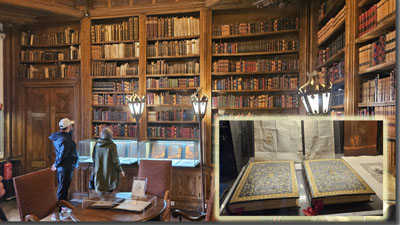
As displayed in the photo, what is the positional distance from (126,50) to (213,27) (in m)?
1.43

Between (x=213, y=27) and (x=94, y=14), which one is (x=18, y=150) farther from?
(x=213, y=27)

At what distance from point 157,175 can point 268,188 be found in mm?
2099

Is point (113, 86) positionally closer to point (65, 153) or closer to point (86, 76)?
point (86, 76)

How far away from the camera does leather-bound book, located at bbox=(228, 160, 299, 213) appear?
0.77 meters

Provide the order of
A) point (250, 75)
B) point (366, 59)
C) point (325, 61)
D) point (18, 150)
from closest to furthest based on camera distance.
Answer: point (366, 59)
point (325, 61)
point (18, 150)
point (250, 75)

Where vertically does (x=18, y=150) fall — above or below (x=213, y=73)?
below

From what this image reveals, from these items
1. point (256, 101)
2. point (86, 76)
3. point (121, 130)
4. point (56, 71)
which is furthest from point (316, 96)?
point (56, 71)

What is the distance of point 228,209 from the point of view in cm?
78

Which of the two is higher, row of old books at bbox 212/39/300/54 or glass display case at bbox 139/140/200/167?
row of old books at bbox 212/39/300/54

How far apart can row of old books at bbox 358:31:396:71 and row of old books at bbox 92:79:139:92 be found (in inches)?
118

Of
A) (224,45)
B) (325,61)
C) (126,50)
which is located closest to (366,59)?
(325,61)

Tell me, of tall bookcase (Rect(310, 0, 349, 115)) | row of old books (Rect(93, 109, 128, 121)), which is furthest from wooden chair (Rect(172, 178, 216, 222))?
row of old books (Rect(93, 109, 128, 121))

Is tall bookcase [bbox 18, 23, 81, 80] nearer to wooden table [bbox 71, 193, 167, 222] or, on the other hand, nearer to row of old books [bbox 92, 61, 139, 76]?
row of old books [bbox 92, 61, 139, 76]

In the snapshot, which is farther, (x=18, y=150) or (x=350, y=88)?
(x=18, y=150)
